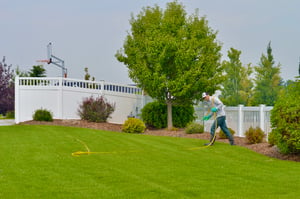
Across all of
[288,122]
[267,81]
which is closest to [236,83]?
[267,81]

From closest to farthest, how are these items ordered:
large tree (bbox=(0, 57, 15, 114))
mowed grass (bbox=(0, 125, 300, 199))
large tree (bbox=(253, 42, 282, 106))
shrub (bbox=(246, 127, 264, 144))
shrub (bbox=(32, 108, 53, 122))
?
mowed grass (bbox=(0, 125, 300, 199)) → shrub (bbox=(246, 127, 264, 144)) → shrub (bbox=(32, 108, 53, 122)) → large tree (bbox=(0, 57, 15, 114)) → large tree (bbox=(253, 42, 282, 106))

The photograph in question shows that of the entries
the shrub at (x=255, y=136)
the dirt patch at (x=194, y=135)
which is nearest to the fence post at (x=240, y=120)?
the dirt patch at (x=194, y=135)

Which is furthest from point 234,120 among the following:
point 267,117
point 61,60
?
point 61,60

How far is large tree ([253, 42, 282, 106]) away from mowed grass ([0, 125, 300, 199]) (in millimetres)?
33884

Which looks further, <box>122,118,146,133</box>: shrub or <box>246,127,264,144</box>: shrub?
<box>122,118,146,133</box>: shrub

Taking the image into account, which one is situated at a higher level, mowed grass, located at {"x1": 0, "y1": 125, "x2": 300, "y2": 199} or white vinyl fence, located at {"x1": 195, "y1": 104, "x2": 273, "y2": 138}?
white vinyl fence, located at {"x1": 195, "y1": 104, "x2": 273, "y2": 138}

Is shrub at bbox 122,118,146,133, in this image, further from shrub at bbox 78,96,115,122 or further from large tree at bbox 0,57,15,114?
large tree at bbox 0,57,15,114

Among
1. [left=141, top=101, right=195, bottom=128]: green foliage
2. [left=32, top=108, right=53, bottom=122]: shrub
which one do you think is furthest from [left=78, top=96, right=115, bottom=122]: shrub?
[left=141, top=101, right=195, bottom=128]: green foliage

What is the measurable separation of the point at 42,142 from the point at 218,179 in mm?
7762

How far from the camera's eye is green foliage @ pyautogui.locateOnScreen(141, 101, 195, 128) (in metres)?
23.7

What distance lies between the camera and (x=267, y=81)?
156ft

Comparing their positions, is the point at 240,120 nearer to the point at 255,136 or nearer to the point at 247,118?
the point at 247,118

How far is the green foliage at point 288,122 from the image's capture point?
456 inches

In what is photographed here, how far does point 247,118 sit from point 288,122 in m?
6.49
